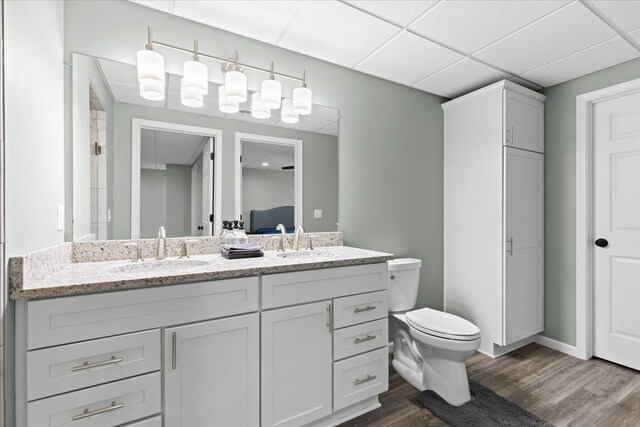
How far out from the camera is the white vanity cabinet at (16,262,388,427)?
3.39 ft

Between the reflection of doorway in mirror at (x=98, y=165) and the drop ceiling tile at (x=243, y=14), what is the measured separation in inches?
27.1

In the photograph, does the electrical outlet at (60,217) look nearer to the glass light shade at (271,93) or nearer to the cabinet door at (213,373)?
the cabinet door at (213,373)

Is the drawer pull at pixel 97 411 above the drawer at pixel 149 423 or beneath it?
above

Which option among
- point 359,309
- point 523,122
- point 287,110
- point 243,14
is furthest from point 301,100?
point 523,122

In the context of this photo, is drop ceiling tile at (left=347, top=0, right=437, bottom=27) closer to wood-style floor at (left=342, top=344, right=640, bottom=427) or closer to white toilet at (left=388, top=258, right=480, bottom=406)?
white toilet at (left=388, top=258, right=480, bottom=406)

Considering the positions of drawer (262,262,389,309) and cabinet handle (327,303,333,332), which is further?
cabinet handle (327,303,333,332)

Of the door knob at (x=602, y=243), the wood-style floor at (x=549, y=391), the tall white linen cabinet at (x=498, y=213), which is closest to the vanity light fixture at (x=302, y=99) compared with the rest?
the tall white linen cabinet at (x=498, y=213)

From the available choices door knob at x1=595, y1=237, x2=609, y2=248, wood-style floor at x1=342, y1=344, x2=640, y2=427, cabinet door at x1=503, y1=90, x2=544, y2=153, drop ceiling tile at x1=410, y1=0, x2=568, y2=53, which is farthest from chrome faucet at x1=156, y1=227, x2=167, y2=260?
door knob at x1=595, y1=237, x2=609, y2=248

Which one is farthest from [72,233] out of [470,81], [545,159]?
[545,159]

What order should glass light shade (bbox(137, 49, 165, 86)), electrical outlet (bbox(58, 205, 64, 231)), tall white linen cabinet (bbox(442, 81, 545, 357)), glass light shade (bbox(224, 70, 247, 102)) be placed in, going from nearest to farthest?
electrical outlet (bbox(58, 205, 64, 231))
glass light shade (bbox(137, 49, 165, 86))
glass light shade (bbox(224, 70, 247, 102))
tall white linen cabinet (bbox(442, 81, 545, 357))

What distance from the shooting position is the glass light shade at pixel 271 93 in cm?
190

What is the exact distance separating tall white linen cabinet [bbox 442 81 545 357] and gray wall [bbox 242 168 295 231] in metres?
1.57

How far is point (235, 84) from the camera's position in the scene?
5.79ft

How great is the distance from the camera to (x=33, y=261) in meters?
1.06
